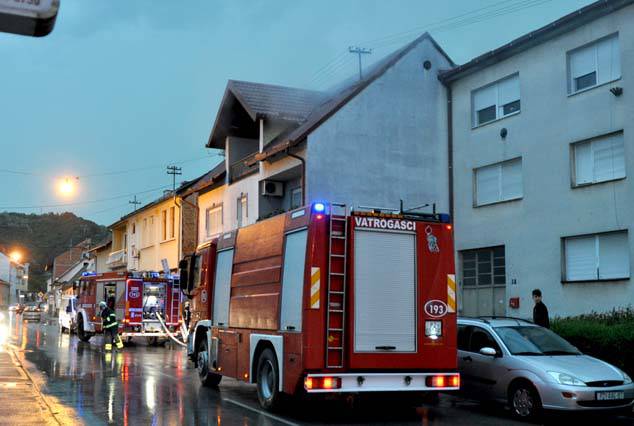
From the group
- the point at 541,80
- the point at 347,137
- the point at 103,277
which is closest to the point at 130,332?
the point at 103,277

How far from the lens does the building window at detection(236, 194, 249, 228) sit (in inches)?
1113

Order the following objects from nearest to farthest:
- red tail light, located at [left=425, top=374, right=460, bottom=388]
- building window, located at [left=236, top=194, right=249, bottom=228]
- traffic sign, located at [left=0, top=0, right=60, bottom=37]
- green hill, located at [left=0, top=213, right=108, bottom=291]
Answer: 1. traffic sign, located at [left=0, top=0, right=60, bottom=37]
2. red tail light, located at [left=425, top=374, right=460, bottom=388]
3. building window, located at [left=236, top=194, right=249, bottom=228]
4. green hill, located at [left=0, top=213, right=108, bottom=291]

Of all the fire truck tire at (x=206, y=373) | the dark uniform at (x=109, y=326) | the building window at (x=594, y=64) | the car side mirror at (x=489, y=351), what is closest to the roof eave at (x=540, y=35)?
the building window at (x=594, y=64)

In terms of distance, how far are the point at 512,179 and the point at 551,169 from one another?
1.72 m

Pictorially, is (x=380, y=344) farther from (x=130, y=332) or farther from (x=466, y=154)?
(x=130, y=332)

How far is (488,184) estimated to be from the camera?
22.0 meters

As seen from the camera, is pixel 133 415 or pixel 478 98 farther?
pixel 478 98

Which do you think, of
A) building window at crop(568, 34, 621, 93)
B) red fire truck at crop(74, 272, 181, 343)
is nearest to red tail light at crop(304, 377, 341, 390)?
building window at crop(568, 34, 621, 93)

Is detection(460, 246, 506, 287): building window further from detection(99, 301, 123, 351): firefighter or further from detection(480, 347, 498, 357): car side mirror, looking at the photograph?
detection(99, 301, 123, 351): firefighter

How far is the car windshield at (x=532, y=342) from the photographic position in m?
10.6

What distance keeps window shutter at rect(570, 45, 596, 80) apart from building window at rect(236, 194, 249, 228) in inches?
542

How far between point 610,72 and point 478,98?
17.5ft

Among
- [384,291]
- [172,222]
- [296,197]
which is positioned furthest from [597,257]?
[172,222]

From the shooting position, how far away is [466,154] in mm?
22922
